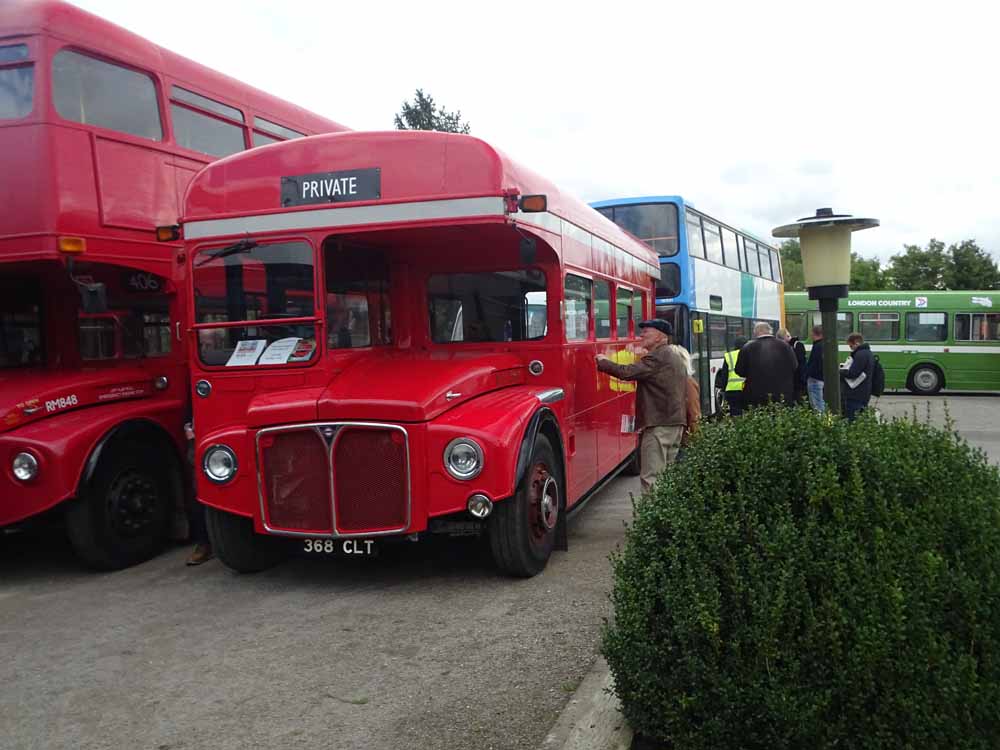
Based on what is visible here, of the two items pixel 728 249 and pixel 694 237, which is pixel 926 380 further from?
pixel 694 237

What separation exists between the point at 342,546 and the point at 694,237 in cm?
1033

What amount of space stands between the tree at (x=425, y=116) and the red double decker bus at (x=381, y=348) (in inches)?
1720

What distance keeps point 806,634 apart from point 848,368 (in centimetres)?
1014

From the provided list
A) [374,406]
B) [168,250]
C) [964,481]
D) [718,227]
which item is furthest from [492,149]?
[718,227]

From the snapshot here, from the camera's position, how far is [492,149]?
19.3ft

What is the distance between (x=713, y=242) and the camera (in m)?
15.7

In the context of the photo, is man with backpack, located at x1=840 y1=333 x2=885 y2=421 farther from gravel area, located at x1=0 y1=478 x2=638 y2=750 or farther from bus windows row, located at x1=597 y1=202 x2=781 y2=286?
gravel area, located at x1=0 y1=478 x2=638 y2=750

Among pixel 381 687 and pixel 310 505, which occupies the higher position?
pixel 310 505

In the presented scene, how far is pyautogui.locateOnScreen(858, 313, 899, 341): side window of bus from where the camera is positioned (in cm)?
2545

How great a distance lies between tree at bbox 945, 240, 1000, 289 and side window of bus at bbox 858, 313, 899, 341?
27874 mm

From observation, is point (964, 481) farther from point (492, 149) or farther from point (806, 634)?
point (492, 149)

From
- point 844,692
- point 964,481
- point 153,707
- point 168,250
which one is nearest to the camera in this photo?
point 844,692

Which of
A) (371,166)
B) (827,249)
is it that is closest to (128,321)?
(371,166)

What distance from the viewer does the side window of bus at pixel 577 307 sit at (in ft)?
23.1
